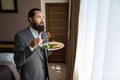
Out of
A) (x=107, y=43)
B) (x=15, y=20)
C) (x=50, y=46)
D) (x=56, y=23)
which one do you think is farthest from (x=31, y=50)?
(x=56, y=23)

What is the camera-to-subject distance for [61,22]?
4.25 meters

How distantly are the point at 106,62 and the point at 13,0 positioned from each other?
3541 millimetres

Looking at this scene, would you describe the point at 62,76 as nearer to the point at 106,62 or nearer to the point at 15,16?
the point at 15,16

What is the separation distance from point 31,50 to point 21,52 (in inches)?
4.3

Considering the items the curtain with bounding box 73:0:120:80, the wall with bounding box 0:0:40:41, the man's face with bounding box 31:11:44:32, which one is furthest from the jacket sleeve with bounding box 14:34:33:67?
the wall with bounding box 0:0:40:41

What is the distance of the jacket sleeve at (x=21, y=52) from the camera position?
1468 millimetres

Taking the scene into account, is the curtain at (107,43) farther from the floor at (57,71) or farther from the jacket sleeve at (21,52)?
the floor at (57,71)

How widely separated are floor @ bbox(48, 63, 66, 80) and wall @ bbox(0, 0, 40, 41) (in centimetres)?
135

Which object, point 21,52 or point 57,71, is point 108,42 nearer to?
point 21,52

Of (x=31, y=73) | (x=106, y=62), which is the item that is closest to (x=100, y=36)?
(x=106, y=62)

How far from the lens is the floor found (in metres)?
3.54

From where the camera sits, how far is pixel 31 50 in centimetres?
146

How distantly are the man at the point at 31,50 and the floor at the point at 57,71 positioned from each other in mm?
1893

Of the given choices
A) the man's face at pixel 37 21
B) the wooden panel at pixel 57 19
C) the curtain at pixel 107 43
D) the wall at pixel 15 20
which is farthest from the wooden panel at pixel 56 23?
the curtain at pixel 107 43
